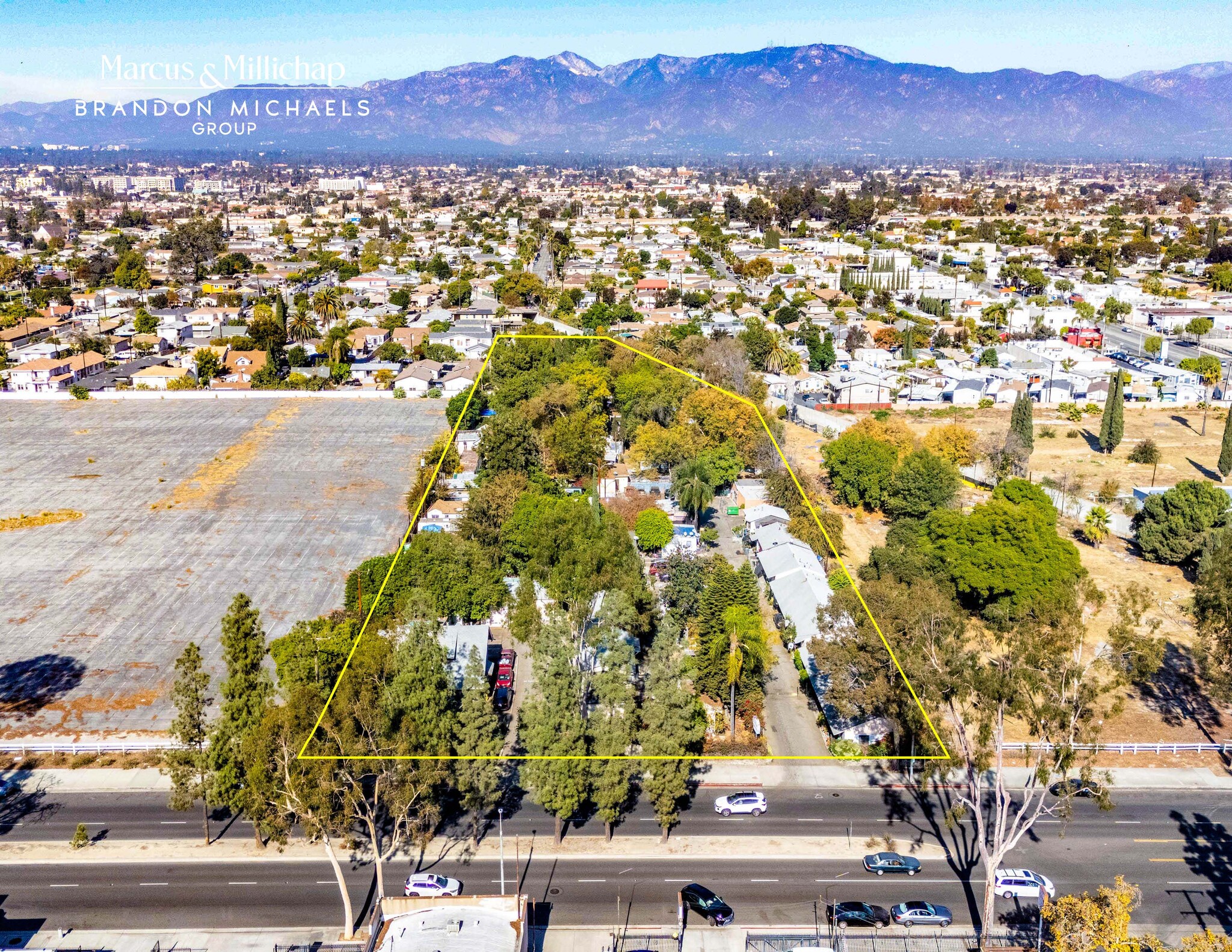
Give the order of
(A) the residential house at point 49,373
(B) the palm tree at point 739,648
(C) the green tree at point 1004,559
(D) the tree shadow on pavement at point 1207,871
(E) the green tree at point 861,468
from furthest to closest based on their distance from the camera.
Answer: (A) the residential house at point 49,373, (E) the green tree at point 861,468, (C) the green tree at point 1004,559, (B) the palm tree at point 739,648, (D) the tree shadow on pavement at point 1207,871

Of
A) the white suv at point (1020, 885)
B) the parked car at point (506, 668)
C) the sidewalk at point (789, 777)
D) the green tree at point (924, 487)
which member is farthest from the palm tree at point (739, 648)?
the green tree at point (924, 487)

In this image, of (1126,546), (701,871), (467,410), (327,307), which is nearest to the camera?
(701,871)

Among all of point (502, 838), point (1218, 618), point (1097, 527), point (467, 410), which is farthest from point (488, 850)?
point (467, 410)

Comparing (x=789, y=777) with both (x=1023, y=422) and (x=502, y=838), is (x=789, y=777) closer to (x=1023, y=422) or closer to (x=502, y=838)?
(x=502, y=838)

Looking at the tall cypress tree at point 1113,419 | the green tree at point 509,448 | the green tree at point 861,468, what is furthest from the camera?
the tall cypress tree at point 1113,419

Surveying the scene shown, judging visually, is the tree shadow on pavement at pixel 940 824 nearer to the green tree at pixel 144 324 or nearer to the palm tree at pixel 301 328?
the palm tree at pixel 301 328

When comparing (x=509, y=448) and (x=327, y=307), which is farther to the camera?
(x=327, y=307)

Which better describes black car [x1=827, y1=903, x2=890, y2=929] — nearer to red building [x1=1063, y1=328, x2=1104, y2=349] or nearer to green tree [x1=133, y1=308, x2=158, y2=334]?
red building [x1=1063, y1=328, x2=1104, y2=349]

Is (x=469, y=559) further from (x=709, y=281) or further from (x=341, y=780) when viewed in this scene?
(x=709, y=281)
